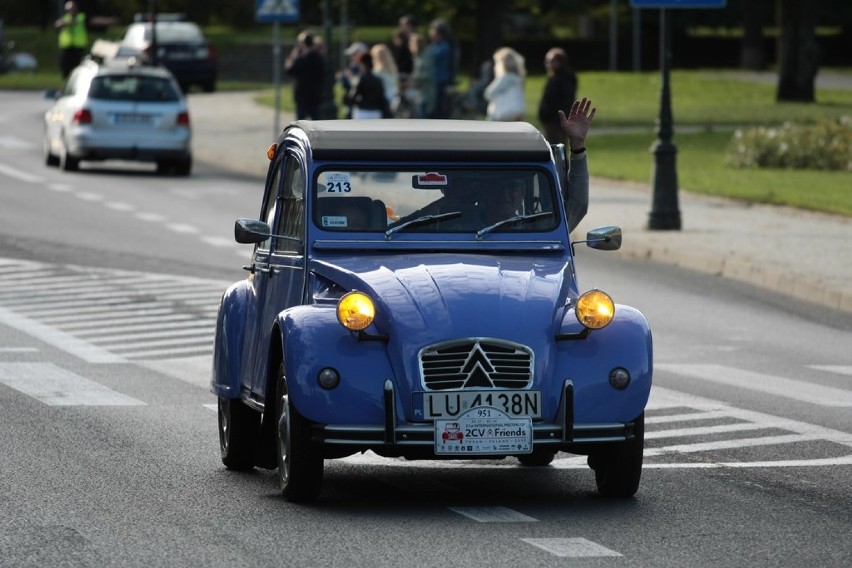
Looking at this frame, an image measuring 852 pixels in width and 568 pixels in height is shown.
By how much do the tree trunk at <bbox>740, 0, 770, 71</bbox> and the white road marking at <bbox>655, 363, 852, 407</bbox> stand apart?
63870mm

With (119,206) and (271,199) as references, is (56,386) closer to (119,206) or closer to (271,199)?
(271,199)

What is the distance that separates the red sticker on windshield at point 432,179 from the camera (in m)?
10.1

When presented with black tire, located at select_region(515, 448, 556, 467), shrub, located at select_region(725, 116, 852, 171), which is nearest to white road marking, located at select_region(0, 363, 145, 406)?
black tire, located at select_region(515, 448, 556, 467)

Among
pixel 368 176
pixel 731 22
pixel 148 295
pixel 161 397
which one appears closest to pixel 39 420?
pixel 161 397

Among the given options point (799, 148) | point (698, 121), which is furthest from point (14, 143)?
point (698, 121)

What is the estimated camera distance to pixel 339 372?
29.1 feet

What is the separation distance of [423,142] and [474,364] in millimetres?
1727

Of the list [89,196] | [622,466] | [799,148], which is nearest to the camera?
[622,466]

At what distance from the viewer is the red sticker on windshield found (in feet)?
33.3

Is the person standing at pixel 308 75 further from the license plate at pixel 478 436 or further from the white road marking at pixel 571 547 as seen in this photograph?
the white road marking at pixel 571 547

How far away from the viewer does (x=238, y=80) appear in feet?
250

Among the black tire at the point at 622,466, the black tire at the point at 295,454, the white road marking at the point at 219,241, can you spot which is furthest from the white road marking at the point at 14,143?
the black tire at the point at 622,466

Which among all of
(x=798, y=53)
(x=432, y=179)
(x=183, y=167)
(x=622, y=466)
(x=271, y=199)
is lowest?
(x=798, y=53)

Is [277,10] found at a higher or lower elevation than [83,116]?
higher
